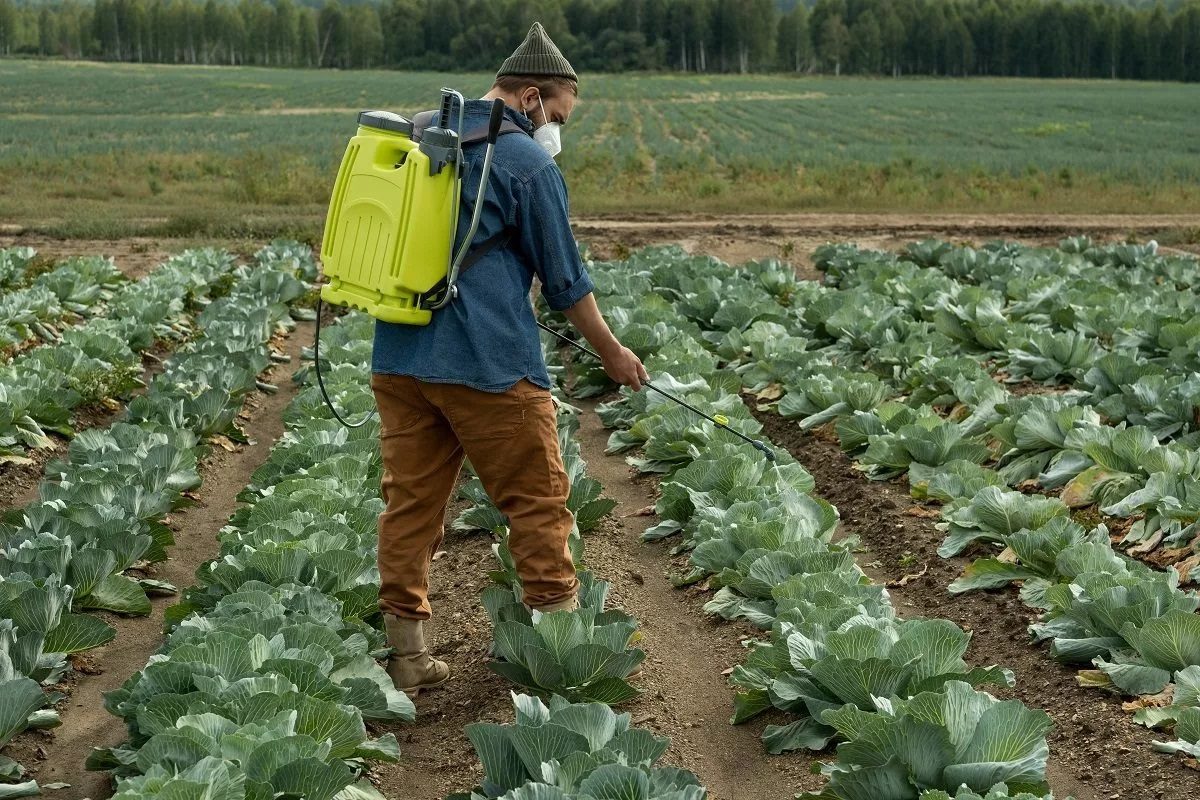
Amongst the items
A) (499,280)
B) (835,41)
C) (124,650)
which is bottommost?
(124,650)

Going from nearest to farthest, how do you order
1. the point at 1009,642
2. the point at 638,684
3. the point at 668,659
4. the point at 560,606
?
the point at 560,606
the point at 638,684
the point at 668,659
the point at 1009,642

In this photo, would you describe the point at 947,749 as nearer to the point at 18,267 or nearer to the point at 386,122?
the point at 386,122

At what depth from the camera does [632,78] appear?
276 ft

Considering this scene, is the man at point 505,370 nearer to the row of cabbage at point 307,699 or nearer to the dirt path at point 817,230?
the row of cabbage at point 307,699

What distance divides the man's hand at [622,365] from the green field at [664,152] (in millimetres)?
14588

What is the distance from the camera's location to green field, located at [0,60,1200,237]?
22812 mm

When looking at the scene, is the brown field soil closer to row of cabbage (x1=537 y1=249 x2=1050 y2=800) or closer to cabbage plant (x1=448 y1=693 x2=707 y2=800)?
row of cabbage (x1=537 y1=249 x2=1050 y2=800)

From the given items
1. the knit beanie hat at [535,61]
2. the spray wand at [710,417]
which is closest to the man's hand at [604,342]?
the spray wand at [710,417]

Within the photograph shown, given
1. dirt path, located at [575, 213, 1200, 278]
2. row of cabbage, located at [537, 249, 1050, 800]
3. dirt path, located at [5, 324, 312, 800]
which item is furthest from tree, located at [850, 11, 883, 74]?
dirt path, located at [5, 324, 312, 800]

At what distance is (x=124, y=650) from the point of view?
5.26 meters

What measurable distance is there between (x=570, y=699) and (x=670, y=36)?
316 ft

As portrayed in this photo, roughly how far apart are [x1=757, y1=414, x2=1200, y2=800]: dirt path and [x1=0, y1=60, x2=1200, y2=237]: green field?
12.6 meters

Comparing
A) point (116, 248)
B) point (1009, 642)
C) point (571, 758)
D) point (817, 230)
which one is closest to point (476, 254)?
point (571, 758)

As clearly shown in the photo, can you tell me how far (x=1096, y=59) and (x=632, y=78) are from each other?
3126cm
